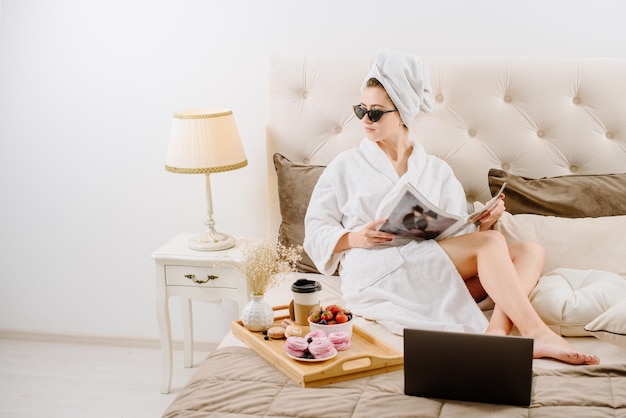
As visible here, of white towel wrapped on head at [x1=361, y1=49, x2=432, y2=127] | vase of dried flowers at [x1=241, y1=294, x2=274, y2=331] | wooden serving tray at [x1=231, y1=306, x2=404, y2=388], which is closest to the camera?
wooden serving tray at [x1=231, y1=306, x2=404, y2=388]

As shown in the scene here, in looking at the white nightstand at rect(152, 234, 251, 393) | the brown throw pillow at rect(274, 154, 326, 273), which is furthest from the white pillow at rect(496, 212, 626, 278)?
the white nightstand at rect(152, 234, 251, 393)

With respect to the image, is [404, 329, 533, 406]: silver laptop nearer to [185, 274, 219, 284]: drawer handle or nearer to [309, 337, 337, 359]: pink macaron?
[309, 337, 337, 359]: pink macaron

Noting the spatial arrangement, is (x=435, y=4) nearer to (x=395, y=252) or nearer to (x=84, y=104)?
(x=395, y=252)

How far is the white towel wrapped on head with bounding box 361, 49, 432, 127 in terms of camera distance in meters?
2.60

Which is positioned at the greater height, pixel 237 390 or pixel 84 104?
pixel 84 104

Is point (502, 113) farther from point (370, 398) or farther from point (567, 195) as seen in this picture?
point (370, 398)

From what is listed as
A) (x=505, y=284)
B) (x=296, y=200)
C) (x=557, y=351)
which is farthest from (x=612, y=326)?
(x=296, y=200)

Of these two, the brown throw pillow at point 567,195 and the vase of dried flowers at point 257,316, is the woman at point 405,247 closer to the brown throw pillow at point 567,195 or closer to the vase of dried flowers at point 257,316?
the brown throw pillow at point 567,195

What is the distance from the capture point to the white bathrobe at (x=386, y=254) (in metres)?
2.39

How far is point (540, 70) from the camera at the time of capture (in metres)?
2.87

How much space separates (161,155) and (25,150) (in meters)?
0.61

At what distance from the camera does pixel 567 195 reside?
2.69m

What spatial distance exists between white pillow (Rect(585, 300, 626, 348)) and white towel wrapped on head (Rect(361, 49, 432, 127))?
35.8 inches

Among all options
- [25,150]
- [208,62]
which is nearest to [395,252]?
[208,62]
